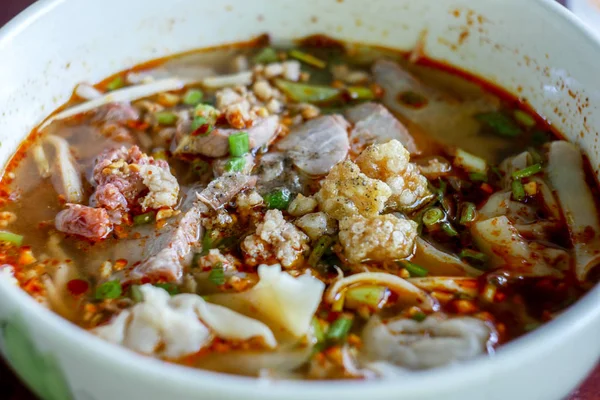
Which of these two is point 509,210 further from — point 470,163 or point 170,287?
point 170,287

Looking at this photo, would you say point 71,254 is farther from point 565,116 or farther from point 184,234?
point 565,116

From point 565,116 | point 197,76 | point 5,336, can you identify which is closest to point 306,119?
point 197,76

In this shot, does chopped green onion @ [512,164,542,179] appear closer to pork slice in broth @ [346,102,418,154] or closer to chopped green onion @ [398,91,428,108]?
pork slice in broth @ [346,102,418,154]

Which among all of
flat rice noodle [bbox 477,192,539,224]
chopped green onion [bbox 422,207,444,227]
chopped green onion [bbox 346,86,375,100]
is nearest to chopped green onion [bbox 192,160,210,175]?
chopped green onion [bbox 346,86,375,100]

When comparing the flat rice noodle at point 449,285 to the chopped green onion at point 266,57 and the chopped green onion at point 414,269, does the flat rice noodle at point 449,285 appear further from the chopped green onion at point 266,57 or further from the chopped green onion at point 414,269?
the chopped green onion at point 266,57

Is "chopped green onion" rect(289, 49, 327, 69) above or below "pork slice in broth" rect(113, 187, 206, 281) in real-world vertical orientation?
above

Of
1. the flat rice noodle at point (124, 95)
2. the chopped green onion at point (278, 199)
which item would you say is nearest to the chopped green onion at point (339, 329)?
the chopped green onion at point (278, 199)
